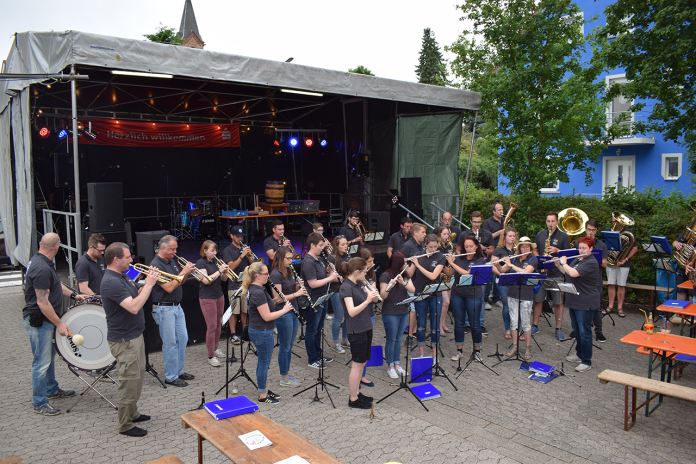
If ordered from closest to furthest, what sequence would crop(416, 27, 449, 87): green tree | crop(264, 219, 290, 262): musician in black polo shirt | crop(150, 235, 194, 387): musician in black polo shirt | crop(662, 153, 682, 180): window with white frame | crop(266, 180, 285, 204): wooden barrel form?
crop(150, 235, 194, 387): musician in black polo shirt → crop(264, 219, 290, 262): musician in black polo shirt → crop(266, 180, 285, 204): wooden barrel → crop(662, 153, 682, 180): window with white frame → crop(416, 27, 449, 87): green tree

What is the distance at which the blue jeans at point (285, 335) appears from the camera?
5.90 metres

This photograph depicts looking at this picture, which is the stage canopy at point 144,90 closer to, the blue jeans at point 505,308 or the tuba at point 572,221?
the tuba at point 572,221

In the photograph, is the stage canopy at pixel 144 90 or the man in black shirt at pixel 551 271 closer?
the stage canopy at pixel 144 90

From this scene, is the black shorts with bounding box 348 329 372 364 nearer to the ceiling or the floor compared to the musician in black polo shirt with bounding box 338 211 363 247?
nearer to the floor

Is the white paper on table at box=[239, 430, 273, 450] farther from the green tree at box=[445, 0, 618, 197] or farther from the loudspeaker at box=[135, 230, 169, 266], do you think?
the green tree at box=[445, 0, 618, 197]

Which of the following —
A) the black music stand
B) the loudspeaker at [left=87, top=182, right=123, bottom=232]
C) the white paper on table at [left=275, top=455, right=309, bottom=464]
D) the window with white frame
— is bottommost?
the white paper on table at [left=275, top=455, right=309, bottom=464]

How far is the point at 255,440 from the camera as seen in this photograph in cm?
354

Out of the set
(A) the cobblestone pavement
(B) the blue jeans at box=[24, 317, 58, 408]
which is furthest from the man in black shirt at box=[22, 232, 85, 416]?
(A) the cobblestone pavement

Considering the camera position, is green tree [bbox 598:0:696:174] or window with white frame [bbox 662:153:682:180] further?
window with white frame [bbox 662:153:682:180]

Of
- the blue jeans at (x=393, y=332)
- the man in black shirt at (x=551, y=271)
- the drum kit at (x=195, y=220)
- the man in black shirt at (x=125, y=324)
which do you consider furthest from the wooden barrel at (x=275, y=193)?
the man in black shirt at (x=125, y=324)

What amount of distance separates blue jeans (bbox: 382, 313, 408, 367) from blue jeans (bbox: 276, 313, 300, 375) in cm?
119

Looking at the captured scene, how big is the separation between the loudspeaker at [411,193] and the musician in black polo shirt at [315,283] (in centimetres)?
608

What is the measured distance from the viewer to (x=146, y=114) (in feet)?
50.5

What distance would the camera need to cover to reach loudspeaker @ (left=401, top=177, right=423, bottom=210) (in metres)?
12.7
